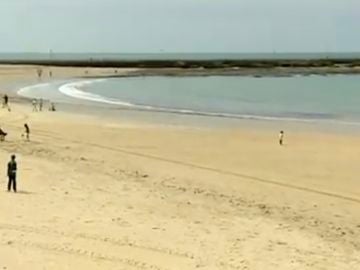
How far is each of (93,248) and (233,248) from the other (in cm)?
254

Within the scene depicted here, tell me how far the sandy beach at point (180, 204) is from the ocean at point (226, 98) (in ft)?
54.4

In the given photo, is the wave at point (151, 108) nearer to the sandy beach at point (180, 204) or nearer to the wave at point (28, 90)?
the wave at point (28, 90)

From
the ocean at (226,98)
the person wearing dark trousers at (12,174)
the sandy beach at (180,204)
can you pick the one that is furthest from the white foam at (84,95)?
the person wearing dark trousers at (12,174)

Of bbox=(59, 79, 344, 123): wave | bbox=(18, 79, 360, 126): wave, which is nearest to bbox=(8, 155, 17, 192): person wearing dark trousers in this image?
bbox=(18, 79, 360, 126): wave

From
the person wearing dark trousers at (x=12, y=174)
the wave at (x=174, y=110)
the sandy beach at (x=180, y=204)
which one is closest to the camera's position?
the sandy beach at (x=180, y=204)

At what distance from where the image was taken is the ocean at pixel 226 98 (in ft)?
159

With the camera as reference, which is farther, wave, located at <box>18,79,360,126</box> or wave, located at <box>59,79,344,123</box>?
wave, located at <box>59,79,344,123</box>

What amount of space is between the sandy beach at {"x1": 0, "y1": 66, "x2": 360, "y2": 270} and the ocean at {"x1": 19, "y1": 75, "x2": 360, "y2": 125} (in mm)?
16591

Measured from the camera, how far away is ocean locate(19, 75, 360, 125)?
48594mm

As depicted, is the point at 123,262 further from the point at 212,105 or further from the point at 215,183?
the point at 212,105

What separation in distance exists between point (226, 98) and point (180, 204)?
4584 centimetres

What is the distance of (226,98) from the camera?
6266 cm

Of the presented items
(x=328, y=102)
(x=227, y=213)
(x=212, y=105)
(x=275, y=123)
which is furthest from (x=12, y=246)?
(x=328, y=102)

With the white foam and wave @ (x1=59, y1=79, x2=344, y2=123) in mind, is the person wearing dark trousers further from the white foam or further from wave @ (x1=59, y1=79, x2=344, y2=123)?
the white foam
